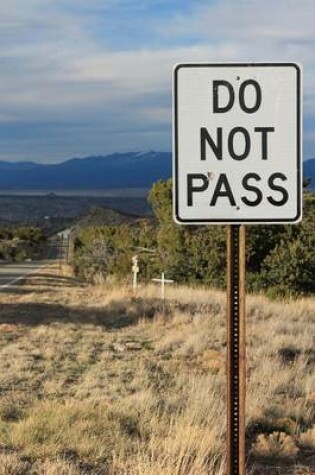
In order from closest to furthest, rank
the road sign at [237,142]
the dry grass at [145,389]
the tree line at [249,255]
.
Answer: the road sign at [237,142]
the dry grass at [145,389]
the tree line at [249,255]

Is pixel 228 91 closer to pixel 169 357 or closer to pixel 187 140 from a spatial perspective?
pixel 187 140

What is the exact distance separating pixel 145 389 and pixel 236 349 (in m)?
5.69

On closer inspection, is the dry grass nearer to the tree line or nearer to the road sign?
the road sign

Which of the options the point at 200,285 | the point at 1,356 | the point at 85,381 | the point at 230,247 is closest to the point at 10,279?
the point at 200,285

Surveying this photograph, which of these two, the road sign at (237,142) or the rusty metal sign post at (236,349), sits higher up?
the road sign at (237,142)

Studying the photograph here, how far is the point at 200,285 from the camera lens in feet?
89.4

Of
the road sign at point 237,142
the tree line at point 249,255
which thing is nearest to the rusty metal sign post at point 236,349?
the road sign at point 237,142

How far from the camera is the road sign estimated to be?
3.68m

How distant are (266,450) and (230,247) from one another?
334 centimetres

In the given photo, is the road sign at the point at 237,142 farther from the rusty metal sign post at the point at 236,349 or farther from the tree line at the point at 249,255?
the tree line at the point at 249,255

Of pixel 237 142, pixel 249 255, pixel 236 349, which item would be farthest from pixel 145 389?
pixel 249 255

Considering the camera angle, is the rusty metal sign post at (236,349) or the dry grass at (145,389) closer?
the rusty metal sign post at (236,349)

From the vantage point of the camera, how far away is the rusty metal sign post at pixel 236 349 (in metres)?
3.74

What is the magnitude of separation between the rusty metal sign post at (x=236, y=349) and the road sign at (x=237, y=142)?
6.0 inches
